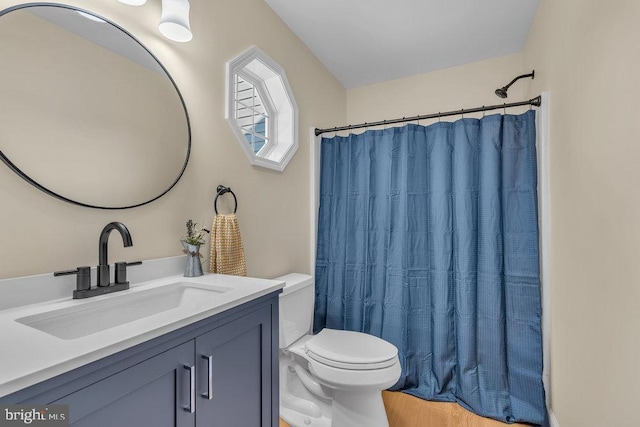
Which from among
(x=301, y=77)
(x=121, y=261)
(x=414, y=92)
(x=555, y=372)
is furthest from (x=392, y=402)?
(x=414, y=92)

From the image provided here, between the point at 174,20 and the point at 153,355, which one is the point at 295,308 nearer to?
the point at 153,355

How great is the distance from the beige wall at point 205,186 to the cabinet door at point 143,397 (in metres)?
0.51

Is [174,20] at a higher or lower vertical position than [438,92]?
lower

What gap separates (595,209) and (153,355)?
1.40 metres

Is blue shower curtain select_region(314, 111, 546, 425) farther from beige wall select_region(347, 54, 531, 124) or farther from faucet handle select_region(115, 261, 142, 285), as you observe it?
faucet handle select_region(115, 261, 142, 285)

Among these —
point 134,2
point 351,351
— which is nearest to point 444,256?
point 351,351

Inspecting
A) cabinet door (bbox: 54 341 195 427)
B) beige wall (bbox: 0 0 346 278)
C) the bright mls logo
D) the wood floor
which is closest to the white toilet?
the wood floor

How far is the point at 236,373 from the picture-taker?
36.7 inches

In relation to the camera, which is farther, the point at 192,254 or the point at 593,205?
the point at 192,254

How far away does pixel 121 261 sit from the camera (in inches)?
42.8

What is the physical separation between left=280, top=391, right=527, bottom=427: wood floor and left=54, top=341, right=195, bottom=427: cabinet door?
1.18m

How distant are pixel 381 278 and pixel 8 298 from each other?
1.83m

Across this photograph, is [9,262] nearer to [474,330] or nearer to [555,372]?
[474,330]

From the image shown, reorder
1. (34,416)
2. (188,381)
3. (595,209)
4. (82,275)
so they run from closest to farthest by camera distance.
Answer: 1. (34,416)
2. (188,381)
3. (82,275)
4. (595,209)
